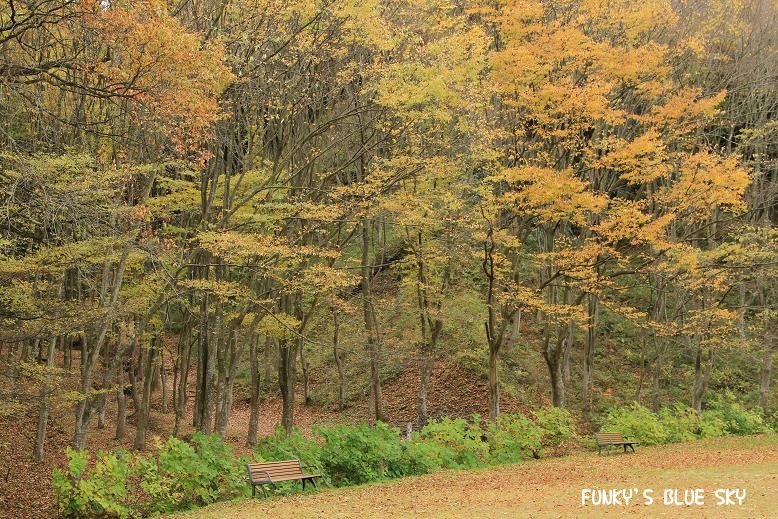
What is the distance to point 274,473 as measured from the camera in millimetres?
11164

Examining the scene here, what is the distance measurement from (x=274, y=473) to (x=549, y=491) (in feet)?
13.5

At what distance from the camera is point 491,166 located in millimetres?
16969

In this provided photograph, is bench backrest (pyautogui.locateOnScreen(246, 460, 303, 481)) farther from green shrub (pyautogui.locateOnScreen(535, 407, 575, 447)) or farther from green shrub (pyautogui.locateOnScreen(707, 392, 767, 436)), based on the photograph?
green shrub (pyautogui.locateOnScreen(707, 392, 767, 436))

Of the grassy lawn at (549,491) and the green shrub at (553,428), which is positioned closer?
the grassy lawn at (549,491)

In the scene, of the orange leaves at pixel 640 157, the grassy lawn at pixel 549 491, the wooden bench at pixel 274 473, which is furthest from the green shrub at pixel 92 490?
the orange leaves at pixel 640 157

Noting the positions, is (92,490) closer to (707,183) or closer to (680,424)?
(680,424)

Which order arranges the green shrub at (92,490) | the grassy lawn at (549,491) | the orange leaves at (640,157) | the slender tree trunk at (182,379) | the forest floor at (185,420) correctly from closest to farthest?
1. the grassy lawn at (549,491)
2. the green shrub at (92,490)
3. the forest floor at (185,420)
4. the orange leaves at (640,157)
5. the slender tree trunk at (182,379)

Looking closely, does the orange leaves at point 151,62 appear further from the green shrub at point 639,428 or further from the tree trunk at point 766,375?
the tree trunk at point 766,375

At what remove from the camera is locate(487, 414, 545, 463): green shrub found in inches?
587

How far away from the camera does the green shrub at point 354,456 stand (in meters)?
12.5

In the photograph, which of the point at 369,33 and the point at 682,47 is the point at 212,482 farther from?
the point at 682,47

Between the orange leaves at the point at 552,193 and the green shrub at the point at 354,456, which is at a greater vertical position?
the orange leaves at the point at 552,193

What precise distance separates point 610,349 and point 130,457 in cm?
1990

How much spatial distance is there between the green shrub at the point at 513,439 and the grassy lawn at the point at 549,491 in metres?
0.54
